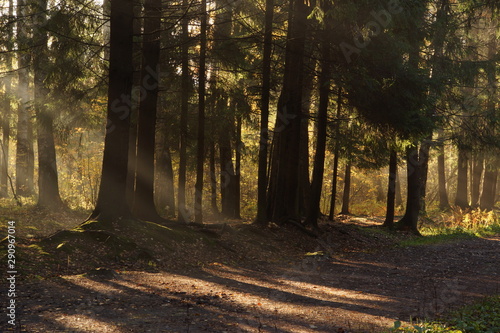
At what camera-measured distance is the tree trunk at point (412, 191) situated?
18.1m

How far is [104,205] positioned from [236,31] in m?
10.7

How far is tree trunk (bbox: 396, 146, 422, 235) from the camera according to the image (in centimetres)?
1808

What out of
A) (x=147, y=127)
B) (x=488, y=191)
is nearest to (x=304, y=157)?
(x=147, y=127)

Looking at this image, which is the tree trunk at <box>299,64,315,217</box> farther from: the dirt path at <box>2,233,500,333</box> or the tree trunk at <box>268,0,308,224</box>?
the dirt path at <box>2,233,500,333</box>

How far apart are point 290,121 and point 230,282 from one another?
7.14m

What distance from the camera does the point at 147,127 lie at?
41.0 feet

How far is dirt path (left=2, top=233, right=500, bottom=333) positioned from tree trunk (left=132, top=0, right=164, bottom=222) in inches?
140

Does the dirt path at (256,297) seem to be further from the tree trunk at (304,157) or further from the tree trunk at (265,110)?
the tree trunk at (304,157)

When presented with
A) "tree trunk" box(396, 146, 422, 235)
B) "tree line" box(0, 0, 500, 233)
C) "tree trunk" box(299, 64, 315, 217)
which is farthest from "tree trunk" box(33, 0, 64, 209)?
"tree trunk" box(396, 146, 422, 235)

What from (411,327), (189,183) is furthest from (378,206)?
(411,327)

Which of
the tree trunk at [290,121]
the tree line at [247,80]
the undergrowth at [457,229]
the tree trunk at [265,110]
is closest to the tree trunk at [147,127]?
the tree line at [247,80]

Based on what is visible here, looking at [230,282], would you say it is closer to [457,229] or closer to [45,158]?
[45,158]

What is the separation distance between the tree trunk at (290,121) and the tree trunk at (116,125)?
546cm

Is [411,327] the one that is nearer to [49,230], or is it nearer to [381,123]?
[381,123]
